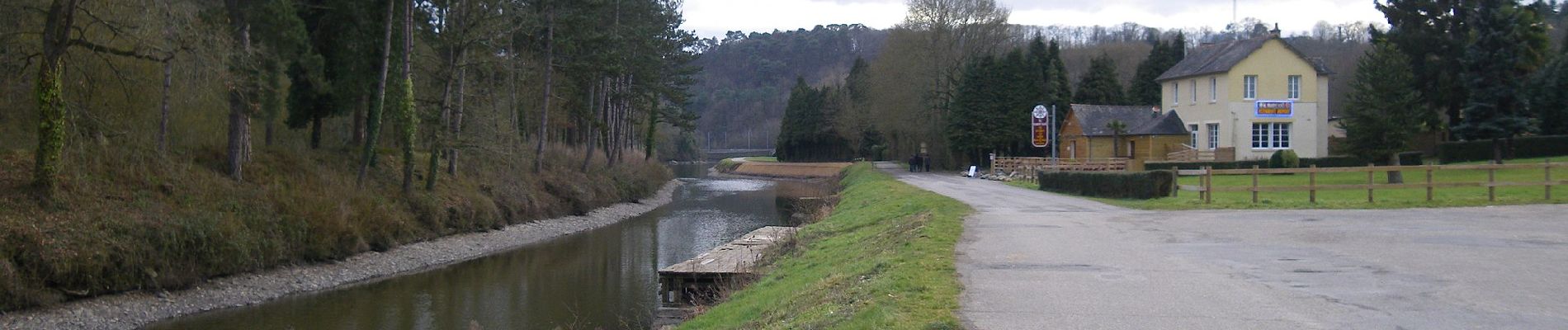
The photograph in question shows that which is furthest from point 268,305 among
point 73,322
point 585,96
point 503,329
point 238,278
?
point 585,96

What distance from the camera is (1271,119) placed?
47250mm

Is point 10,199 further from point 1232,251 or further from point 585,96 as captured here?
point 585,96

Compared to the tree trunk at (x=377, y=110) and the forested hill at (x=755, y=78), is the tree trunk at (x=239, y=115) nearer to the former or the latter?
the tree trunk at (x=377, y=110)

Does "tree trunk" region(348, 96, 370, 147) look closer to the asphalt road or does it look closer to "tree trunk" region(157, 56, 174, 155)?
"tree trunk" region(157, 56, 174, 155)

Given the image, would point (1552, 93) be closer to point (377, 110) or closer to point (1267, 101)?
point (1267, 101)

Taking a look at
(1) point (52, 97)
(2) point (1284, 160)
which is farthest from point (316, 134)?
(2) point (1284, 160)

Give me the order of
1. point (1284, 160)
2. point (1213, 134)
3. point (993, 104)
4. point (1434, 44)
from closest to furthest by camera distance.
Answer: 1. point (1284, 160)
2. point (1434, 44)
3. point (1213, 134)
4. point (993, 104)

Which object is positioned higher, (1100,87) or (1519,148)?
(1100,87)

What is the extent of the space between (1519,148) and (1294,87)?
8.70 m

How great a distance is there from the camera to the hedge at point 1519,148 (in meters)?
41.9

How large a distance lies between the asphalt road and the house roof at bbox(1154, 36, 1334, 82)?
29.7m

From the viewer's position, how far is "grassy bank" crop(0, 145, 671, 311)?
16.0 metres

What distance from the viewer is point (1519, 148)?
1706 inches

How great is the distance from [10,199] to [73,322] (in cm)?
326
